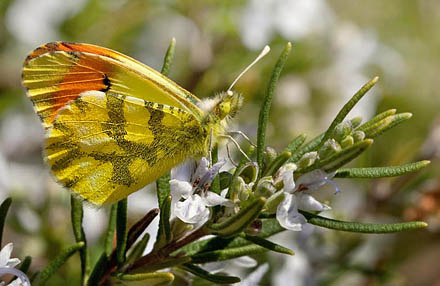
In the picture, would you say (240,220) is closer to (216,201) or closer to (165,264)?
(216,201)

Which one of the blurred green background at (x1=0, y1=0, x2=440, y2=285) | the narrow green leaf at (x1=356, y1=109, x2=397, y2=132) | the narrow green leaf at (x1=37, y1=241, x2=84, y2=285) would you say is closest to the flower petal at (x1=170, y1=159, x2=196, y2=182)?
the narrow green leaf at (x1=37, y1=241, x2=84, y2=285)

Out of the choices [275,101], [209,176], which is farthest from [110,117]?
[275,101]

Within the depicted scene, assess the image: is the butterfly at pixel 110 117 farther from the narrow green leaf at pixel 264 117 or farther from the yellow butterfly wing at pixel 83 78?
the narrow green leaf at pixel 264 117

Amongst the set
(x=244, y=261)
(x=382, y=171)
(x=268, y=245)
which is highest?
(x=382, y=171)

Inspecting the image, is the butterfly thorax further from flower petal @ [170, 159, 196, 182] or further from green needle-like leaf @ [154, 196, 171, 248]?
green needle-like leaf @ [154, 196, 171, 248]

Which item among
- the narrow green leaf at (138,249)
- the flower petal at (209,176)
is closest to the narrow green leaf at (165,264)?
the narrow green leaf at (138,249)

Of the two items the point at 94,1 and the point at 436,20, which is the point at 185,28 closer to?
the point at 94,1
